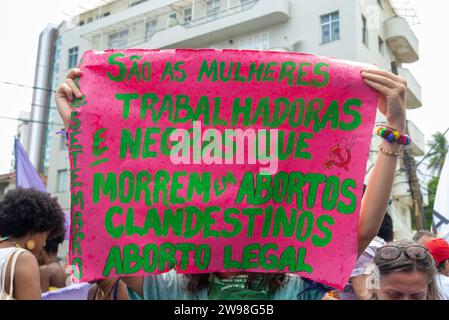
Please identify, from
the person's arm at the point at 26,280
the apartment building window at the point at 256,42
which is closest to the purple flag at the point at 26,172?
the person's arm at the point at 26,280

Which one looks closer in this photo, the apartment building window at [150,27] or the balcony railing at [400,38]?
the balcony railing at [400,38]

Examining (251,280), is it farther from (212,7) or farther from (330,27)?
(212,7)

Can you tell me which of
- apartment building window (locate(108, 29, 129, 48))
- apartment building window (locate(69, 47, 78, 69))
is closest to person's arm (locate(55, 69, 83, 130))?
apartment building window (locate(108, 29, 129, 48))

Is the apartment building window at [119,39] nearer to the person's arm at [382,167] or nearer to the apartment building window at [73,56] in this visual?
the apartment building window at [73,56]

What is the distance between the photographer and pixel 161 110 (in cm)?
222

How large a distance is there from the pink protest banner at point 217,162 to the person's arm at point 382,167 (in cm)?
4

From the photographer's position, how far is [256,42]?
18891 millimetres

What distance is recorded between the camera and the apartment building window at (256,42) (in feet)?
61.2

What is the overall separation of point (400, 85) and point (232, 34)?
58.8ft

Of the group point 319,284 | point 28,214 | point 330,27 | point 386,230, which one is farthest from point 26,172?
point 330,27

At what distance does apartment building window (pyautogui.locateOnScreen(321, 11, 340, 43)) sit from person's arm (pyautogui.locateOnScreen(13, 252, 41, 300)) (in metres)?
15.8

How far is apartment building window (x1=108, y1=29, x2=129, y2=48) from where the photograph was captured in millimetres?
23406

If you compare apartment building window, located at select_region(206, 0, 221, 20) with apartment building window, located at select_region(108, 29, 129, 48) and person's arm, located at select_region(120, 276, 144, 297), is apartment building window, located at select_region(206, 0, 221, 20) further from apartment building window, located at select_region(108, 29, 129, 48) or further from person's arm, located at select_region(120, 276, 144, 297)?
person's arm, located at select_region(120, 276, 144, 297)
